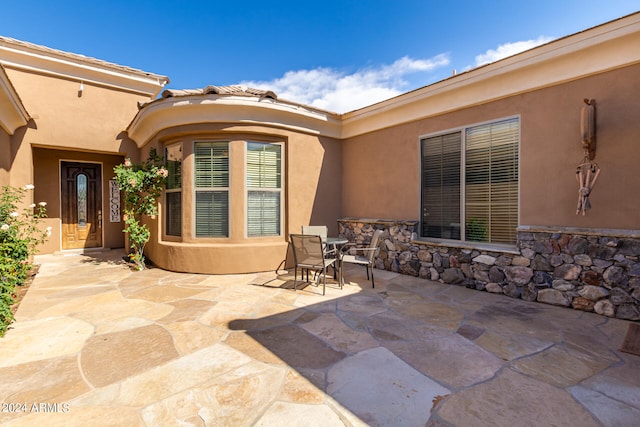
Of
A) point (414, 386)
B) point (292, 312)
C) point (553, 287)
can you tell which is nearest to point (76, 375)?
point (292, 312)

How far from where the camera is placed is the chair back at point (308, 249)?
14.4 feet

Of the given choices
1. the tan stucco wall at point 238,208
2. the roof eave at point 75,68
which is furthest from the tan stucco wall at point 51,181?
the tan stucco wall at point 238,208

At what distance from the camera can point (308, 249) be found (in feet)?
14.8

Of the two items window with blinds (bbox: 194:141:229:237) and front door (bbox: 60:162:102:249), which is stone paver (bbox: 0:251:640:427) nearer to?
window with blinds (bbox: 194:141:229:237)

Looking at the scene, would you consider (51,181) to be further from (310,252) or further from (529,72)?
(529,72)

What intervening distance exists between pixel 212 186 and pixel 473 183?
485 centimetres

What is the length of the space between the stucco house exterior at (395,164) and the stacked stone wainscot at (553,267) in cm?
2

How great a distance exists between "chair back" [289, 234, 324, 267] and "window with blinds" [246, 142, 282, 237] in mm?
1532

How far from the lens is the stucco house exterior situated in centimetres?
361

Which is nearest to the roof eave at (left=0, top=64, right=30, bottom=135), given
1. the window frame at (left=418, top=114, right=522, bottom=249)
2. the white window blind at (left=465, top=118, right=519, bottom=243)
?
the window frame at (left=418, top=114, right=522, bottom=249)

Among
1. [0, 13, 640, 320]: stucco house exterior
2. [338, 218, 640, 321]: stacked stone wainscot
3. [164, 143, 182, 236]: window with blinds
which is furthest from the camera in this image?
[164, 143, 182, 236]: window with blinds

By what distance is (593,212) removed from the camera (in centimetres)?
369

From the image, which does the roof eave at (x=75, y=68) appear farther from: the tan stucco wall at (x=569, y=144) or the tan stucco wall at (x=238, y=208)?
the tan stucco wall at (x=569, y=144)

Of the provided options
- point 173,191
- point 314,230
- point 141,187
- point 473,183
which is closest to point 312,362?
point 314,230
